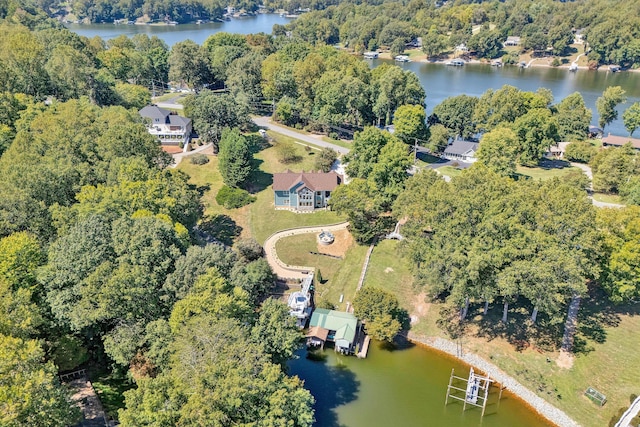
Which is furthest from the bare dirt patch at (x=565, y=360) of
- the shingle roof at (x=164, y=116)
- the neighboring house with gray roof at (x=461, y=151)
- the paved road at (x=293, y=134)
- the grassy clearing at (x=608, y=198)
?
the shingle roof at (x=164, y=116)

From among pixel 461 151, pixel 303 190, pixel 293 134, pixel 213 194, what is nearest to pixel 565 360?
pixel 303 190

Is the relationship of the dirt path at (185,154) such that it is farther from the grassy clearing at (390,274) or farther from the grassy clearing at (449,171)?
the grassy clearing at (449,171)

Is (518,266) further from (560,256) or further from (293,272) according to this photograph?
(293,272)

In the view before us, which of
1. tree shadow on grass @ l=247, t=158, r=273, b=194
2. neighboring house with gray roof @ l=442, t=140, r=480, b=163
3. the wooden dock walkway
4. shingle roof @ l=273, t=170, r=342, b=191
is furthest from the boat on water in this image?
the wooden dock walkway

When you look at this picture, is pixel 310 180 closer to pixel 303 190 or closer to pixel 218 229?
pixel 303 190

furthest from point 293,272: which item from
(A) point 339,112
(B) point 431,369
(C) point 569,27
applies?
(C) point 569,27

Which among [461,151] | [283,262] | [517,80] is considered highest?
[517,80]

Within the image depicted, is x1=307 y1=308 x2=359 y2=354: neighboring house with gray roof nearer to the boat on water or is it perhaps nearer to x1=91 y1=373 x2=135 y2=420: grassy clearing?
x1=91 y1=373 x2=135 y2=420: grassy clearing
